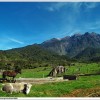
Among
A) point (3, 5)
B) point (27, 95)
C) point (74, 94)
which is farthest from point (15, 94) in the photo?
point (3, 5)

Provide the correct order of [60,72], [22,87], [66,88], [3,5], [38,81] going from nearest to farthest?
[3,5], [22,87], [66,88], [38,81], [60,72]

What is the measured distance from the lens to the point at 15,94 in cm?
1858

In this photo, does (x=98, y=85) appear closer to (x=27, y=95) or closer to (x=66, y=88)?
(x=66, y=88)

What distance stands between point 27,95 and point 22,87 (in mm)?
1010

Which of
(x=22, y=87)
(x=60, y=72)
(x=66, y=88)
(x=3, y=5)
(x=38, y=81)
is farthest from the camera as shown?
(x=60, y=72)

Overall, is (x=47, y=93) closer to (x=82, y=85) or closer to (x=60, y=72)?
(x=82, y=85)

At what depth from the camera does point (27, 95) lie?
18.5 metres

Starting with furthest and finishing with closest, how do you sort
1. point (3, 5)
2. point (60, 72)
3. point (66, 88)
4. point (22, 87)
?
point (60, 72), point (66, 88), point (22, 87), point (3, 5)

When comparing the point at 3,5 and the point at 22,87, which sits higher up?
the point at 3,5

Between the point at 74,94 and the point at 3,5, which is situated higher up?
the point at 3,5

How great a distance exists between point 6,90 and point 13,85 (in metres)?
0.62

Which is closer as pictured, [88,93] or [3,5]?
[3,5]

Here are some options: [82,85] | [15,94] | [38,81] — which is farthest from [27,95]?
[38,81]

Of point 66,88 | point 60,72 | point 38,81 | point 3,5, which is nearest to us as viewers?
point 3,5
